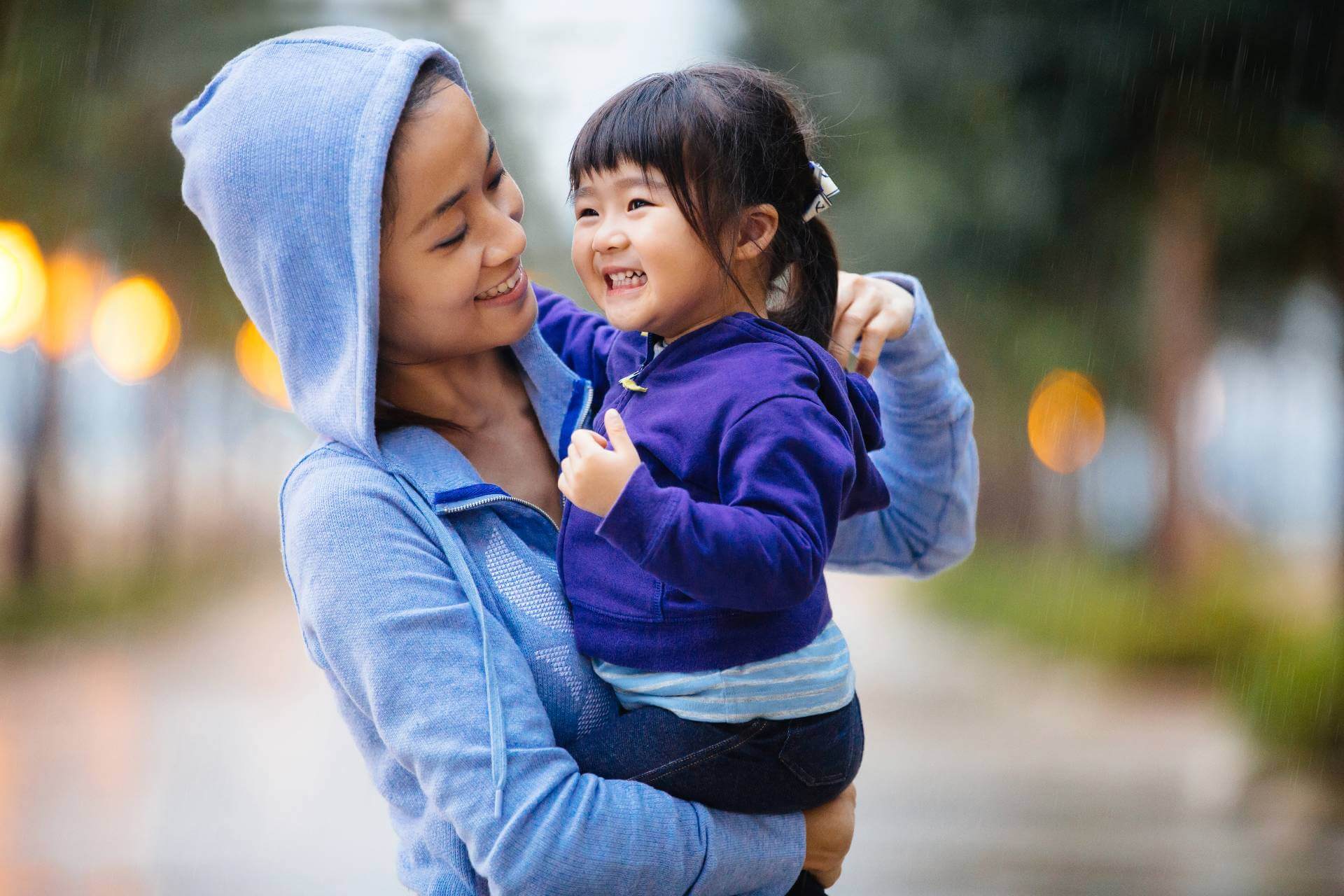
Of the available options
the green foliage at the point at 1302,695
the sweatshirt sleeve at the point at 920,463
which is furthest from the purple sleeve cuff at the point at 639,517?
the green foliage at the point at 1302,695

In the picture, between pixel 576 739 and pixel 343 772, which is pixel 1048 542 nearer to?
pixel 343 772

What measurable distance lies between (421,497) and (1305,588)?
36.6ft

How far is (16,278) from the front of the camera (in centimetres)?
828

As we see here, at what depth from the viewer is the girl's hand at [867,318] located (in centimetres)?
178

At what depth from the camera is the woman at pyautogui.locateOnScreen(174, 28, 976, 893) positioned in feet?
4.71

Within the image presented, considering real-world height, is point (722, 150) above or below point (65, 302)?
above

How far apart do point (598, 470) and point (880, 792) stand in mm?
6108

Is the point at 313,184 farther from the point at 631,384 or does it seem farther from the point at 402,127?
the point at 631,384

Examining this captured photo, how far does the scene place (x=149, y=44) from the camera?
28.3 ft

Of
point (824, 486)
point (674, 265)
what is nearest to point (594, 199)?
point (674, 265)

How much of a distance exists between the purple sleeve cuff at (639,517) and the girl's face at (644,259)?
30cm

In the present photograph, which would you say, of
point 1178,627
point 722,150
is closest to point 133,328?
point 1178,627

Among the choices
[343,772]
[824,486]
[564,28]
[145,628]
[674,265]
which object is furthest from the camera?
[145,628]

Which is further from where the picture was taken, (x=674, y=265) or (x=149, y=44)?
(x=149, y=44)
